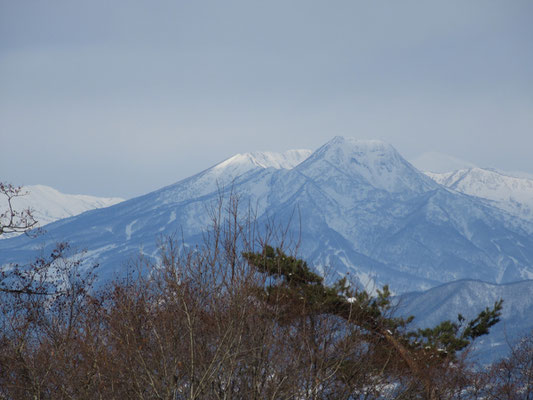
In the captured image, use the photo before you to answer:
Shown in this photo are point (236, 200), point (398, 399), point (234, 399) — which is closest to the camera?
point (234, 399)

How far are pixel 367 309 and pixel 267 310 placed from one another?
6525mm

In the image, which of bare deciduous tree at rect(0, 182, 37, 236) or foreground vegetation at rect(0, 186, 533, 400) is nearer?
foreground vegetation at rect(0, 186, 533, 400)

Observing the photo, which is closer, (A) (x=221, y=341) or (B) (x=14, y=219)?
(A) (x=221, y=341)

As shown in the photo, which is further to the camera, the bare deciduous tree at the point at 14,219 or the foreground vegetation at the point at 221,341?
the bare deciduous tree at the point at 14,219

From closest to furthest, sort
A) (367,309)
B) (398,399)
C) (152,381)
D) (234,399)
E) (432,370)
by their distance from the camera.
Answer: (152,381), (234,399), (398,399), (367,309), (432,370)

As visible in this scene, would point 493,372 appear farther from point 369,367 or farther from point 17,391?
point 17,391

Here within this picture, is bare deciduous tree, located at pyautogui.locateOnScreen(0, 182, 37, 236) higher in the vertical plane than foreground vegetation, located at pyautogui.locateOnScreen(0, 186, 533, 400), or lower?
higher

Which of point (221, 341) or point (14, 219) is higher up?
A: point (14, 219)

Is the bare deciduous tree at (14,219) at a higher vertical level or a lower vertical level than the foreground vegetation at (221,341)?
higher

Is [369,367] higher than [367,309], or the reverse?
[367,309]

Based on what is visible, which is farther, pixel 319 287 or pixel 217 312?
pixel 319 287

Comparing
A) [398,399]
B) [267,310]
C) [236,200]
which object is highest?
[236,200]

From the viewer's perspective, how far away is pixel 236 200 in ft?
40.2

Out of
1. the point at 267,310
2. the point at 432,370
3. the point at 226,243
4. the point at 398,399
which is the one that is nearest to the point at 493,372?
the point at 432,370
